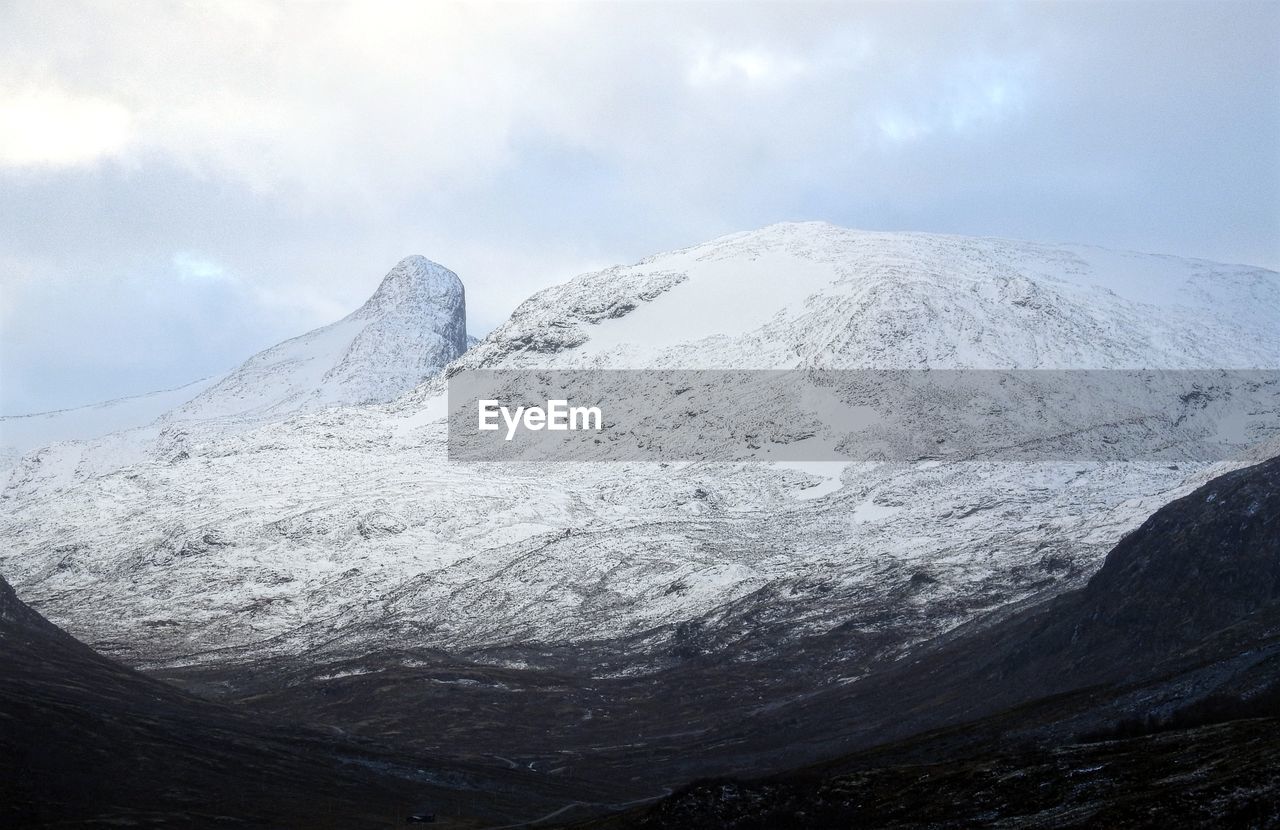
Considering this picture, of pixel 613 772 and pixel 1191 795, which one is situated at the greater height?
pixel 1191 795

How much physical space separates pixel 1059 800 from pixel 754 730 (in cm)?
10607

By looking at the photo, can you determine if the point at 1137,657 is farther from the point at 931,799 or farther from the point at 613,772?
the point at 931,799

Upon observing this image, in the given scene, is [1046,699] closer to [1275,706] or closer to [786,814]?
[1275,706]

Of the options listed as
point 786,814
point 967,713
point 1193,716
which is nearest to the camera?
point 786,814

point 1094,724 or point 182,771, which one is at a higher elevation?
point 1094,724


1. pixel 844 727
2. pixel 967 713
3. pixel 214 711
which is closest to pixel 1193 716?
pixel 967 713

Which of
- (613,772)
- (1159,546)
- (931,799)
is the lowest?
(613,772)

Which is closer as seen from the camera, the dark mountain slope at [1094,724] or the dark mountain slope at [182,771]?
the dark mountain slope at [1094,724]

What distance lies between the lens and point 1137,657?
174375mm

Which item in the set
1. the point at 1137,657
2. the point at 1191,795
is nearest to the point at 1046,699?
the point at 1137,657

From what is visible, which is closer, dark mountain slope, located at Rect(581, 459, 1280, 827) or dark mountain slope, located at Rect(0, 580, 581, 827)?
dark mountain slope, located at Rect(581, 459, 1280, 827)

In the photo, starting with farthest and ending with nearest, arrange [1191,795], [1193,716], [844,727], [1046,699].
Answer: [844,727] → [1046,699] → [1193,716] → [1191,795]

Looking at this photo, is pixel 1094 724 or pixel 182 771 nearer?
pixel 1094 724

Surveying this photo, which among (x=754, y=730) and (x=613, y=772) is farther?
(x=754, y=730)
